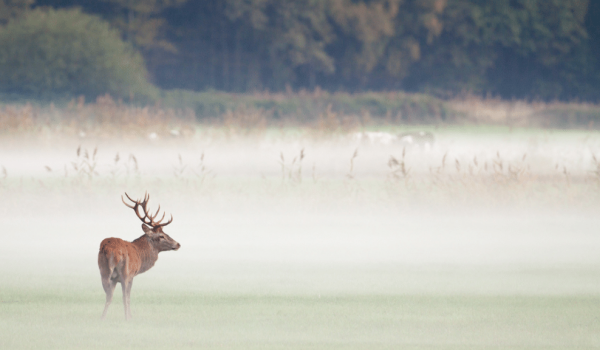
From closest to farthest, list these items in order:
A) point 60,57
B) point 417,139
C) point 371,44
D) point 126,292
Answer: point 126,292 → point 417,139 → point 60,57 → point 371,44

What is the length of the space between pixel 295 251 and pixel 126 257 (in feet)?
8.90

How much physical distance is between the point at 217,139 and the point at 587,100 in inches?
586

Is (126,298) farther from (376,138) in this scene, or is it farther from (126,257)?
(376,138)

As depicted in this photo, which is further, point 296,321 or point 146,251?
point 296,321

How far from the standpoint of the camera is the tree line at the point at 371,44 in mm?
23281

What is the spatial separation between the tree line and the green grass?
18.6m

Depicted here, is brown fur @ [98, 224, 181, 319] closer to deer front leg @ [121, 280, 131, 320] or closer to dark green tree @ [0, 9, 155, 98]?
deer front leg @ [121, 280, 131, 320]

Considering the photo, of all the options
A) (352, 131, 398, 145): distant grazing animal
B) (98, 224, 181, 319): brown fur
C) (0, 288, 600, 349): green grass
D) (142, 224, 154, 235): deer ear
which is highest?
(352, 131, 398, 145): distant grazing animal

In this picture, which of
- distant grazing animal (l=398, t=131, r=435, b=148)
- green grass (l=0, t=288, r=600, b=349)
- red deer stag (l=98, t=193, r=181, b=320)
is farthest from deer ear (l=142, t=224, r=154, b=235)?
distant grazing animal (l=398, t=131, r=435, b=148)

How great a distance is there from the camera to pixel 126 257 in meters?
3.70

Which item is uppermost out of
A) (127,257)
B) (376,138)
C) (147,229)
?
(376,138)

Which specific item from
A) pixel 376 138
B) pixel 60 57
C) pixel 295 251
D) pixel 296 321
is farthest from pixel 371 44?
pixel 296 321

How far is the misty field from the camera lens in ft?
12.9

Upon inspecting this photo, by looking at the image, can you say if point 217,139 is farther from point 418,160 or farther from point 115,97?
point 115,97
